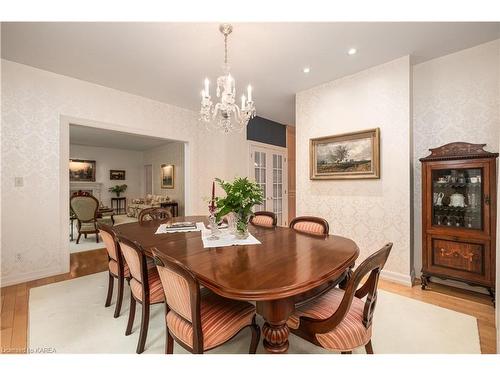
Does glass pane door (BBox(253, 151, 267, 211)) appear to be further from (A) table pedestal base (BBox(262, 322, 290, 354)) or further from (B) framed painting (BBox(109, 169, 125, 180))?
(B) framed painting (BBox(109, 169, 125, 180))

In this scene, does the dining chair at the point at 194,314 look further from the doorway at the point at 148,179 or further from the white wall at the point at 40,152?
the doorway at the point at 148,179

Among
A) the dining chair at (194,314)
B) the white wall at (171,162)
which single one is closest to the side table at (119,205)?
the white wall at (171,162)

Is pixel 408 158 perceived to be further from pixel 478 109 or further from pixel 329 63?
pixel 329 63

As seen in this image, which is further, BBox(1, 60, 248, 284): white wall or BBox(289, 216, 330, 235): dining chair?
BBox(1, 60, 248, 284): white wall

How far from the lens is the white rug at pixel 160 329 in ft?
5.13

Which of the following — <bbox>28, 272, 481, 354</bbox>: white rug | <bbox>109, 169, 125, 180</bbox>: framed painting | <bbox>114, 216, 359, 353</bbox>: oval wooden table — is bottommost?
<bbox>28, 272, 481, 354</bbox>: white rug

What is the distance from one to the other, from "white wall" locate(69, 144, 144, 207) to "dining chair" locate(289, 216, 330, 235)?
843 cm

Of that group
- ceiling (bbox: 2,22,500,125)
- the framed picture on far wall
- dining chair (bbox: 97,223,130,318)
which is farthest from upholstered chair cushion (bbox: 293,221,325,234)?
the framed picture on far wall

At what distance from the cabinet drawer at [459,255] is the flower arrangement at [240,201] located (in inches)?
80.9

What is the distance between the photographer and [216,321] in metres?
1.19

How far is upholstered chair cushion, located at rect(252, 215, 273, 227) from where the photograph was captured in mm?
2482

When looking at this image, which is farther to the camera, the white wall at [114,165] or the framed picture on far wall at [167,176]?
the white wall at [114,165]

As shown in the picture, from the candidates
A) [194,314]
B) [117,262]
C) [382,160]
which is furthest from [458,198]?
Result: [117,262]

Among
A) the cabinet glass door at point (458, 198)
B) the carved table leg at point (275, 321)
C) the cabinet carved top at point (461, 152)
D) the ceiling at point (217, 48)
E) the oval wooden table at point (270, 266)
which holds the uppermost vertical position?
the ceiling at point (217, 48)
